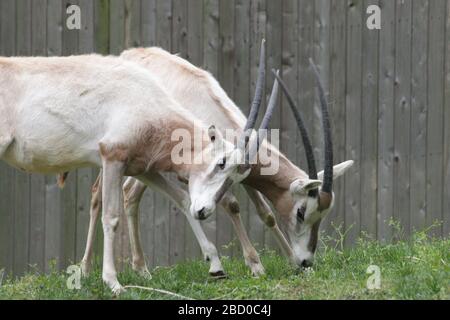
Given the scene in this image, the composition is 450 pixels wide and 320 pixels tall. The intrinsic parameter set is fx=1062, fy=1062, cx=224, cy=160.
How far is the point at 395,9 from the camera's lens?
10.2m

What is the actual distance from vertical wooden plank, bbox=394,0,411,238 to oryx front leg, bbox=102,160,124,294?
12.1 feet

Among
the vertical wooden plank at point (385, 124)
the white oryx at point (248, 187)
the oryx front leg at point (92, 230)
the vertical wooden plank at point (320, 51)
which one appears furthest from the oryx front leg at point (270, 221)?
the vertical wooden plank at point (385, 124)

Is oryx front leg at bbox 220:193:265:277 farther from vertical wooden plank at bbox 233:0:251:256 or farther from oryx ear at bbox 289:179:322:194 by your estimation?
vertical wooden plank at bbox 233:0:251:256

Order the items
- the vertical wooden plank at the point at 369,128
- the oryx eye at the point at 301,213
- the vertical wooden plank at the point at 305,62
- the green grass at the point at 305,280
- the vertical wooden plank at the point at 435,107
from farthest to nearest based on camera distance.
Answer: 1. the vertical wooden plank at the point at 435,107
2. the vertical wooden plank at the point at 369,128
3. the vertical wooden plank at the point at 305,62
4. the oryx eye at the point at 301,213
5. the green grass at the point at 305,280

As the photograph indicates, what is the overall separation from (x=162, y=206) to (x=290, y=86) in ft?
5.39

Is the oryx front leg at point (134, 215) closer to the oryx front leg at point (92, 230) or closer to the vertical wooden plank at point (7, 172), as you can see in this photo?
the oryx front leg at point (92, 230)

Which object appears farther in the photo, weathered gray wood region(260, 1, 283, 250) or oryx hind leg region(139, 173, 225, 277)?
weathered gray wood region(260, 1, 283, 250)

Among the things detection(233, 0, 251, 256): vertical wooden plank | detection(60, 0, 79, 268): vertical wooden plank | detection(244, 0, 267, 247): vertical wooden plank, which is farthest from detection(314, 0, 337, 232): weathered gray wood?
detection(60, 0, 79, 268): vertical wooden plank

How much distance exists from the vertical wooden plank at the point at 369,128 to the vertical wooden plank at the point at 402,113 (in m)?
0.22

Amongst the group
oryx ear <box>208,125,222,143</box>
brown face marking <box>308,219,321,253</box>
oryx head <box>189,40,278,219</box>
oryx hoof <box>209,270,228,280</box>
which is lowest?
oryx hoof <box>209,270,228,280</box>

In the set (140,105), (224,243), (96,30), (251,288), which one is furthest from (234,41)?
(251,288)

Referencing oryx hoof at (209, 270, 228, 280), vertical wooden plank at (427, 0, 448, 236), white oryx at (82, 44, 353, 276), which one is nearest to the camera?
oryx hoof at (209, 270, 228, 280)

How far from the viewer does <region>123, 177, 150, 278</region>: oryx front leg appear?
8.44 meters

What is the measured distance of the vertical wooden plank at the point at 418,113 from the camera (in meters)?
10.3
